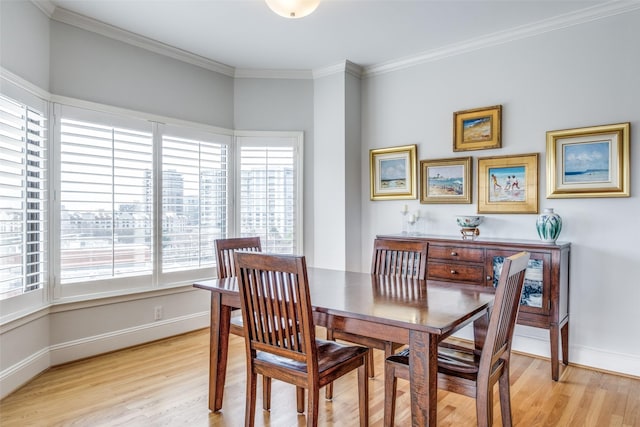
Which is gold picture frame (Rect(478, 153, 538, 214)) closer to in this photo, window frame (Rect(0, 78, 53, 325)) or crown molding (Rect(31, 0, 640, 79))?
crown molding (Rect(31, 0, 640, 79))

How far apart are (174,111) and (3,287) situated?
2.08 m

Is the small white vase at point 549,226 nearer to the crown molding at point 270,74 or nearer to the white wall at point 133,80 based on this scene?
the crown molding at point 270,74

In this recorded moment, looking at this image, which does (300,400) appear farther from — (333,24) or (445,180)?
(333,24)

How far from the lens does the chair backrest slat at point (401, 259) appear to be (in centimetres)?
269

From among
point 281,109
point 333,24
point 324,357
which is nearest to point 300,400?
point 324,357

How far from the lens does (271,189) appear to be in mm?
4500

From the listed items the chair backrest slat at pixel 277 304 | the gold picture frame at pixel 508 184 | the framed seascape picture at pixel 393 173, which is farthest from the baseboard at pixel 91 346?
the gold picture frame at pixel 508 184

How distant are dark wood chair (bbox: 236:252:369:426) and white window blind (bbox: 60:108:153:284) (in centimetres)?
197

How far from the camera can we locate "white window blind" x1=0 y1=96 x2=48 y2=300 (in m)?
Answer: 2.62

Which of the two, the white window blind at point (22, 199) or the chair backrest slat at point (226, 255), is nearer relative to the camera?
the white window blind at point (22, 199)

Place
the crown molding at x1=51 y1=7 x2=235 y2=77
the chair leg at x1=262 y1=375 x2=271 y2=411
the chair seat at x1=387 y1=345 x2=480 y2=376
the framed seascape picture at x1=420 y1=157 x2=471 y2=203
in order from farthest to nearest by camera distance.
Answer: the framed seascape picture at x1=420 y1=157 x2=471 y2=203
the crown molding at x1=51 y1=7 x2=235 y2=77
the chair leg at x1=262 y1=375 x2=271 y2=411
the chair seat at x1=387 y1=345 x2=480 y2=376

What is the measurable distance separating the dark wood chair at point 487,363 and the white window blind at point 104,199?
2.58 meters

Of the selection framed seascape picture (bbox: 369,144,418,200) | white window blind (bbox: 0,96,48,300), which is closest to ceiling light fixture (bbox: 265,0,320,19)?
white window blind (bbox: 0,96,48,300)

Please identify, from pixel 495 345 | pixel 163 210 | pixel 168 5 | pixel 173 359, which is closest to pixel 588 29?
pixel 495 345
